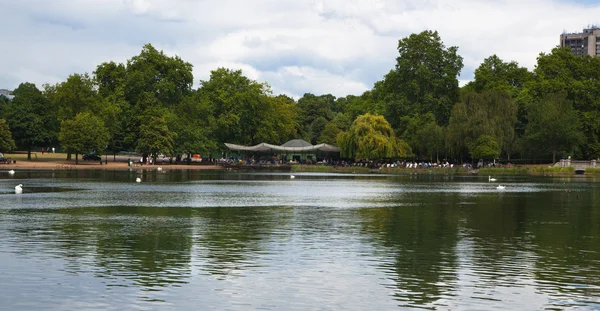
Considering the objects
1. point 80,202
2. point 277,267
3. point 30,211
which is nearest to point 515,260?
point 277,267

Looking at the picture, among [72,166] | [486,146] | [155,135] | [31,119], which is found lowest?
[72,166]

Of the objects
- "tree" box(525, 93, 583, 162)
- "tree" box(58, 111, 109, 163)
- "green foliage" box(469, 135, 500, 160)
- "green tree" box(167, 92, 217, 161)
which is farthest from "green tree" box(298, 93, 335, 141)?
"green foliage" box(469, 135, 500, 160)

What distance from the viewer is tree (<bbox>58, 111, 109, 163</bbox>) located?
363 feet

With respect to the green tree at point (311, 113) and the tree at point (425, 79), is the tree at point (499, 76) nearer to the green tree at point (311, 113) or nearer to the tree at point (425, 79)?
the tree at point (425, 79)

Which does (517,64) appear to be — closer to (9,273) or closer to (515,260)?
(515,260)

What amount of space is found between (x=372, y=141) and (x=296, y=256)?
82.1m

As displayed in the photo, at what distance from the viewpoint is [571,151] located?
106125 mm

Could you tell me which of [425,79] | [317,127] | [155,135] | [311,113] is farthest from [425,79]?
[311,113]

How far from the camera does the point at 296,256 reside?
2439 cm

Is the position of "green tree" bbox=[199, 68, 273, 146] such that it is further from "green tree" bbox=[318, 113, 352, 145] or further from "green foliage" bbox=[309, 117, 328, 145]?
"green foliage" bbox=[309, 117, 328, 145]

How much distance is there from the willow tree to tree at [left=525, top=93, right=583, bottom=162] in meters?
18.1

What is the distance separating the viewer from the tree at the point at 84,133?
111 meters

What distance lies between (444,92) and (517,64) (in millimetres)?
15383

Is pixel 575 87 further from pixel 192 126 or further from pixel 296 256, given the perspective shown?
pixel 296 256
